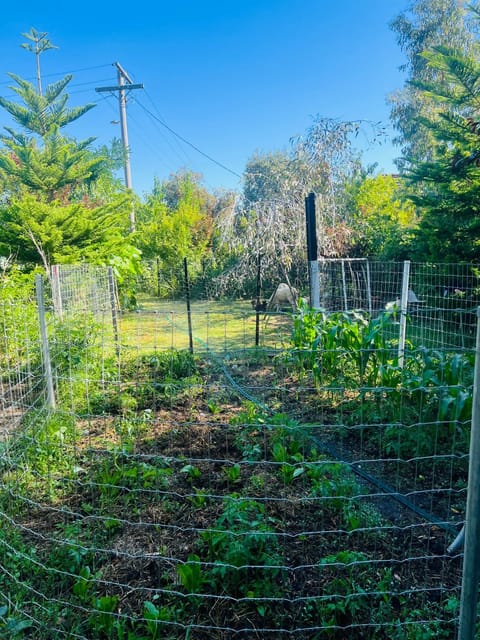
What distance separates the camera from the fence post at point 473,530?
107cm

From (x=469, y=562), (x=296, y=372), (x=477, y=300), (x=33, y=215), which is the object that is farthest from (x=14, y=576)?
(x=33, y=215)

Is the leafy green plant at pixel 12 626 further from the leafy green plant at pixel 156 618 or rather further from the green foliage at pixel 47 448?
the green foliage at pixel 47 448

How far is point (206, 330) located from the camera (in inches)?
286

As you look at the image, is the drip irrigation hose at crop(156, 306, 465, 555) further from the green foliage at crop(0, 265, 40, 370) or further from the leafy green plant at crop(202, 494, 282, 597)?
the green foliage at crop(0, 265, 40, 370)

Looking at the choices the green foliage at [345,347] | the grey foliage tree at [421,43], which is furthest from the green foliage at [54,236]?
the grey foliage tree at [421,43]

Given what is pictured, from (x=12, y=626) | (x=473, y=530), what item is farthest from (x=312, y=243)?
(x=12, y=626)

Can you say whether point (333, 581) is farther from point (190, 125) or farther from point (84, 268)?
point (190, 125)

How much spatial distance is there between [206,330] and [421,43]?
16269 mm

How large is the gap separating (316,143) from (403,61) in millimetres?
11883

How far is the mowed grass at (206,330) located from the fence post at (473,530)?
3965 millimetres

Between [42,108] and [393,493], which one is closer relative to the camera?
[393,493]

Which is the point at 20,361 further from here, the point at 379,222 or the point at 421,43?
the point at 421,43

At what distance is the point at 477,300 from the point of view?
18.7ft

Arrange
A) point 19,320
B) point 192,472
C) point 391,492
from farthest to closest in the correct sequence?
point 19,320 → point 192,472 → point 391,492
